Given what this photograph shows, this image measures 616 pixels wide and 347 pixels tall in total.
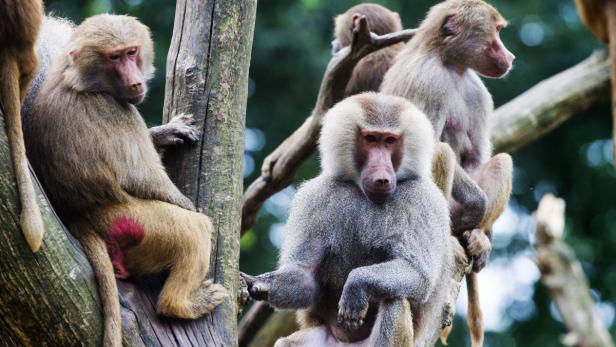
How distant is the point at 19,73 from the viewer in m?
3.49

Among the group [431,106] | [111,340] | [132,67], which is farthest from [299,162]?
[111,340]

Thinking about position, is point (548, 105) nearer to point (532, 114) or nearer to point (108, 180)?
point (532, 114)

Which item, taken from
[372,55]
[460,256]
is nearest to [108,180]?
[460,256]

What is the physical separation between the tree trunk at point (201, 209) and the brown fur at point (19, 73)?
4 centimetres

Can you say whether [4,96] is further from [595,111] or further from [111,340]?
[595,111]

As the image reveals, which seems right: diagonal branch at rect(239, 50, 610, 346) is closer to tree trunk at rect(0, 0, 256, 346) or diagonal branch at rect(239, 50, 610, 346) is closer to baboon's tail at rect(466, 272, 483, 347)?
baboon's tail at rect(466, 272, 483, 347)

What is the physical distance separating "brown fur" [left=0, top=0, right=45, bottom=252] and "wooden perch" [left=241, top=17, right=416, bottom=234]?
104 inches

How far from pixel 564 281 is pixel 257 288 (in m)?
2.82

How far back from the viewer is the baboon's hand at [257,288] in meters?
4.37

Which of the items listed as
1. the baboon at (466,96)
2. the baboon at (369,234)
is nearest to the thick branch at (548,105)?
the baboon at (466,96)

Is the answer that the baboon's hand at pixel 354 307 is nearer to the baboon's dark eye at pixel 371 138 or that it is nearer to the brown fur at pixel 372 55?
the baboon's dark eye at pixel 371 138

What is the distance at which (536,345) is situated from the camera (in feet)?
46.8

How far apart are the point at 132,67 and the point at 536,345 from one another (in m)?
11.4

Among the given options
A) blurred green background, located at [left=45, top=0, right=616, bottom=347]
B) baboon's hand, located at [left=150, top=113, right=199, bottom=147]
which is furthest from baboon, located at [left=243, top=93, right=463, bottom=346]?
blurred green background, located at [left=45, top=0, right=616, bottom=347]
